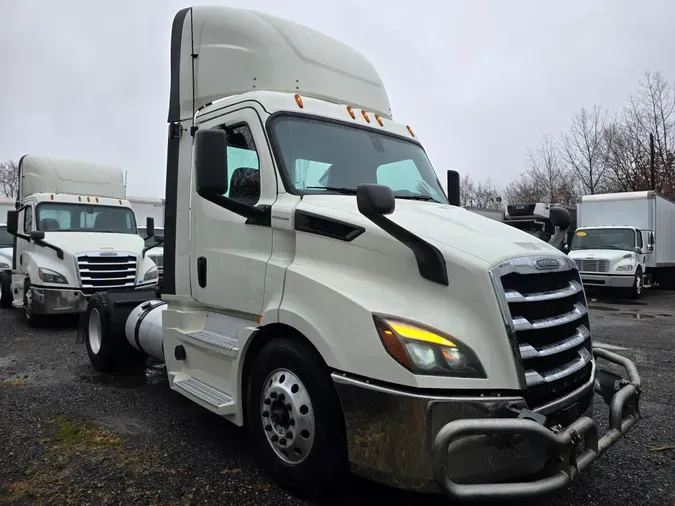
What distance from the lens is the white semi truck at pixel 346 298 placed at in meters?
2.57

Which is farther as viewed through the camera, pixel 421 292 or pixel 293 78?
pixel 293 78

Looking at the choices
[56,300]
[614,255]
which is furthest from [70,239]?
[614,255]

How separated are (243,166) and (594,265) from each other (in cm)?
1482

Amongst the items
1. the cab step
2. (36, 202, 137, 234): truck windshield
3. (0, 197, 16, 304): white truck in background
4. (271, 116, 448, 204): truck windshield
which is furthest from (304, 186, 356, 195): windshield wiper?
(0, 197, 16, 304): white truck in background

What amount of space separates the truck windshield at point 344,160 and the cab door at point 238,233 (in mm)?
172

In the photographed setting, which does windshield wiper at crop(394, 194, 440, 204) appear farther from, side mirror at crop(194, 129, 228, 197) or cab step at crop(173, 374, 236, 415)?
cab step at crop(173, 374, 236, 415)

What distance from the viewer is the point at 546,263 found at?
3031mm

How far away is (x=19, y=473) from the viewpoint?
11.6ft

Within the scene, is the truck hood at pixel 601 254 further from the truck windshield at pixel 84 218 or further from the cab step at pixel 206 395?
the cab step at pixel 206 395

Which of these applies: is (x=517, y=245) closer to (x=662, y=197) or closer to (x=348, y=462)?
(x=348, y=462)

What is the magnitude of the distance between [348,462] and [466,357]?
0.92 m

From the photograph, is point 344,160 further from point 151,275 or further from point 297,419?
point 151,275


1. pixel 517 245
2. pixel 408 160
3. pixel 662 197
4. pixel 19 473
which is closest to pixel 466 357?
pixel 517 245

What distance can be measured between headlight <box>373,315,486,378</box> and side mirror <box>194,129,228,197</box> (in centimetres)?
153
